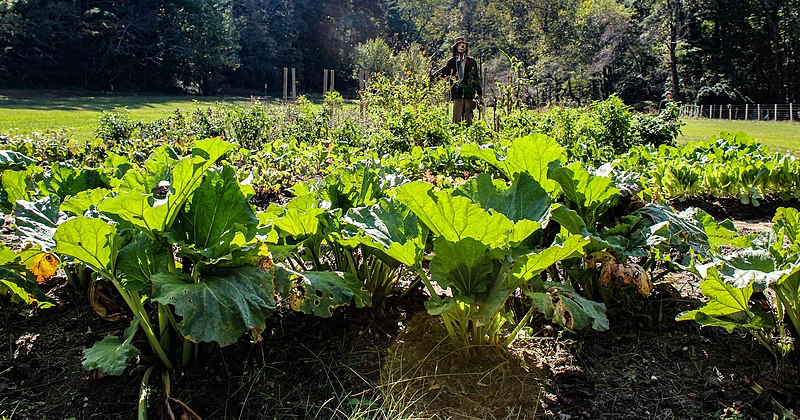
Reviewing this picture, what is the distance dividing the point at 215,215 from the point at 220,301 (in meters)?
0.36

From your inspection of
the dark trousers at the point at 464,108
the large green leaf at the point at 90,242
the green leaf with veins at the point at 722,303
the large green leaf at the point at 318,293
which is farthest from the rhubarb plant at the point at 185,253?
the dark trousers at the point at 464,108

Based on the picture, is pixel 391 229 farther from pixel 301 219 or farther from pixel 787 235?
pixel 787 235

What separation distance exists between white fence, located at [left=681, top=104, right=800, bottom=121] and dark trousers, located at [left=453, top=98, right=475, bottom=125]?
23.8 metres

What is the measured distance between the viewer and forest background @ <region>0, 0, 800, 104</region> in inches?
1281

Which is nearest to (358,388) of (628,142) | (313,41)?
(628,142)

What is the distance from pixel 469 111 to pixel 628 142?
3321mm

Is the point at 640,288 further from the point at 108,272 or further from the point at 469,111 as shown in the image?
the point at 469,111

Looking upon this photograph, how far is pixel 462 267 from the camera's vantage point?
6.23 feet

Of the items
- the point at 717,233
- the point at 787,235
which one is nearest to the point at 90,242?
the point at 717,233

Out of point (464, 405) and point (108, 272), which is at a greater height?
point (108, 272)

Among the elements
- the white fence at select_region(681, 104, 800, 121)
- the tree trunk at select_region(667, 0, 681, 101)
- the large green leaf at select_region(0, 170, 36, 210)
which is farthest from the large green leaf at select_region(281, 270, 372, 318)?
the tree trunk at select_region(667, 0, 681, 101)

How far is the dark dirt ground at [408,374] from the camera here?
6.30 feet

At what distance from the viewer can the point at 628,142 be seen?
771cm

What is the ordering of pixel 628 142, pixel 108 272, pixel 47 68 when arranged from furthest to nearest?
pixel 47 68 < pixel 628 142 < pixel 108 272
